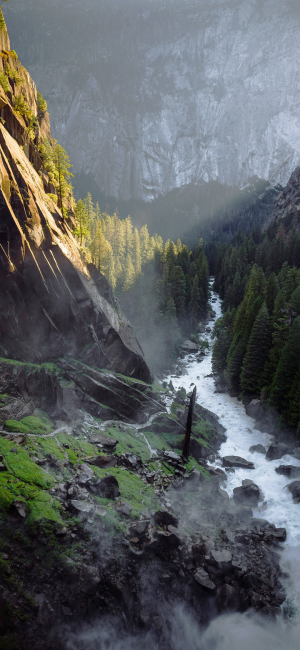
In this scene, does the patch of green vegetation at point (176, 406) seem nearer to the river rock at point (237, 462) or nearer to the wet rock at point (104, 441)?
the river rock at point (237, 462)

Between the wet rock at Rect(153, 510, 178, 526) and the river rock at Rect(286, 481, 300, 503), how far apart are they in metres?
13.0

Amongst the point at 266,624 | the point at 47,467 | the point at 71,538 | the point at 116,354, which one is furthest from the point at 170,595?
the point at 116,354

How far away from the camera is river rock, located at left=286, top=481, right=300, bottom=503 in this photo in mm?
27553

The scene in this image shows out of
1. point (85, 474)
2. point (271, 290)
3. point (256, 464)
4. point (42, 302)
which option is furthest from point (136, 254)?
point (85, 474)

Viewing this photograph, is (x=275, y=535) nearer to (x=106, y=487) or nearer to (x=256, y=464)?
(x=256, y=464)

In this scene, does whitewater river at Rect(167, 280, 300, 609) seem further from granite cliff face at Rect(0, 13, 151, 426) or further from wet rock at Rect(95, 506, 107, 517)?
granite cliff face at Rect(0, 13, 151, 426)

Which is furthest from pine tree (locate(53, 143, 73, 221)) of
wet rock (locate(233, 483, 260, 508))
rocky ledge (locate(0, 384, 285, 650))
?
wet rock (locate(233, 483, 260, 508))

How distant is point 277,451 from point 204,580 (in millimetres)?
19805

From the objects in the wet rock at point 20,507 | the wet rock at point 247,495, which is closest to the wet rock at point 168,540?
the wet rock at point 20,507

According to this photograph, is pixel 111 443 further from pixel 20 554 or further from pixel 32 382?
pixel 20 554

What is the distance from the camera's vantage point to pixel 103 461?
989 inches

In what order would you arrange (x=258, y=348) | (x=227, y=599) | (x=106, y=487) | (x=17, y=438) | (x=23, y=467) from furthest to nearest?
(x=258, y=348) < (x=106, y=487) < (x=17, y=438) < (x=23, y=467) < (x=227, y=599)

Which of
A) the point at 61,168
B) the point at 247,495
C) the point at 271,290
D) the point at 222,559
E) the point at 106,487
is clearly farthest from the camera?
the point at 271,290

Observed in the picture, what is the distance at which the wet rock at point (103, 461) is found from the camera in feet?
80.7
